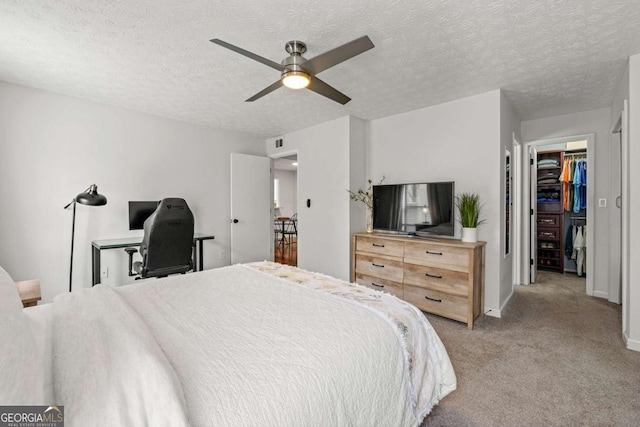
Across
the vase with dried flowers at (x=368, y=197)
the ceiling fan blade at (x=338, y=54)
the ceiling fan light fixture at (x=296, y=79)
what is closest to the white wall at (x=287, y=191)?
the vase with dried flowers at (x=368, y=197)

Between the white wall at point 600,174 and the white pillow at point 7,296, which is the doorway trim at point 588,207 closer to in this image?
the white wall at point 600,174

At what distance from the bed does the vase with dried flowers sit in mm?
2310

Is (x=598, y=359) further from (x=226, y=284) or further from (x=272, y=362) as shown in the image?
(x=226, y=284)

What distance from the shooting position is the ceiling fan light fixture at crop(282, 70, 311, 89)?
1989mm

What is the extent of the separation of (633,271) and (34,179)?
569 centimetres

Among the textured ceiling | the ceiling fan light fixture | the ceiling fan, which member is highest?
the textured ceiling

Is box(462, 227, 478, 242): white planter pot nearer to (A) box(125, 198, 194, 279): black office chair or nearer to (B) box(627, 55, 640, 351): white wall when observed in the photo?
(B) box(627, 55, 640, 351): white wall

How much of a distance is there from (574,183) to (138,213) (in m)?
6.68

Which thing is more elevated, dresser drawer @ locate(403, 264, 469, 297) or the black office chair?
the black office chair

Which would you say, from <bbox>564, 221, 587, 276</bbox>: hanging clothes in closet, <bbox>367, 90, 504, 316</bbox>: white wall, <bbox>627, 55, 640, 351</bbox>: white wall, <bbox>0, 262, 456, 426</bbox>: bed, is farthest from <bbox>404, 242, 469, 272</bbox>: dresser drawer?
<bbox>564, 221, 587, 276</bbox>: hanging clothes in closet

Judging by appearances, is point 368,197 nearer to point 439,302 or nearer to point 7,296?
point 439,302

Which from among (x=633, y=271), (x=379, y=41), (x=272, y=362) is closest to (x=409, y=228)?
(x=633, y=271)

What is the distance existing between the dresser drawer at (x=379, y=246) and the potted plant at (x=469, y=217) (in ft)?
2.21

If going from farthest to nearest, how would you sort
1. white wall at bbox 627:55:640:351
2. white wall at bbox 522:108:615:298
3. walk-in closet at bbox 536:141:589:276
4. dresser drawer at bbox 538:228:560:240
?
dresser drawer at bbox 538:228:560:240 → walk-in closet at bbox 536:141:589:276 → white wall at bbox 522:108:615:298 → white wall at bbox 627:55:640:351
